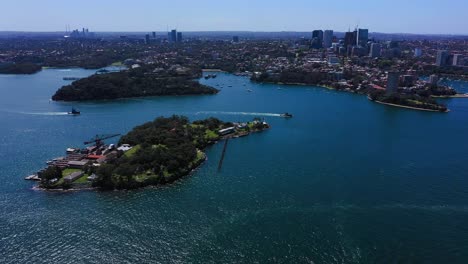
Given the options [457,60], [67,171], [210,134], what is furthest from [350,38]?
[67,171]

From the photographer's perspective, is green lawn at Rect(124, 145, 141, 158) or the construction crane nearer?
green lawn at Rect(124, 145, 141, 158)

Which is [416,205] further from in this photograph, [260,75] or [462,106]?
[260,75]

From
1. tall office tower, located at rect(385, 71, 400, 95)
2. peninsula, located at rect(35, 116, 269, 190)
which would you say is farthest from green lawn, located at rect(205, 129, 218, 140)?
tall office tower, located at rect(385, 71, 400, 95)

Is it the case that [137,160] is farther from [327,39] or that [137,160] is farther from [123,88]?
[327,39]

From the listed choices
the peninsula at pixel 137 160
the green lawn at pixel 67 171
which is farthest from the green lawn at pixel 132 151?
the green lawn at pixel 67 171

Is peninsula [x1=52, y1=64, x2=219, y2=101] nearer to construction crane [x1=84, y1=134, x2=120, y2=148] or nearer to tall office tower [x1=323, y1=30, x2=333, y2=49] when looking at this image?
construction crane [x1=84, y1=134, x2=120, y2=148]
